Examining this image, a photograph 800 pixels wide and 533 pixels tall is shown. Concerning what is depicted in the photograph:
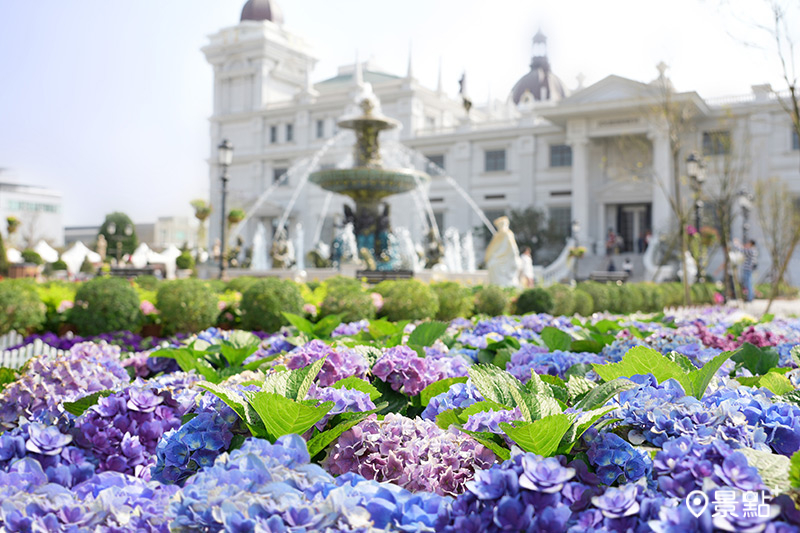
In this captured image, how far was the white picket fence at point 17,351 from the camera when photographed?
6.18m

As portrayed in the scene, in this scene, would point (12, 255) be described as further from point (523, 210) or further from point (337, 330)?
point (337, 330)

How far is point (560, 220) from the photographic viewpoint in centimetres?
4441

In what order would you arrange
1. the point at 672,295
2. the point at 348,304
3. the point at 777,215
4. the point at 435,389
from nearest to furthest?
the point at 435,389
the point at 348,304
the point at 672,295
the point at 777,215

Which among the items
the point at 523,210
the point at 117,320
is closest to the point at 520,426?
the point at 117,320

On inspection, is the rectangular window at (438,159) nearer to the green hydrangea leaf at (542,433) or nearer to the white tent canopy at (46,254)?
the white tent canopy at (46,254)

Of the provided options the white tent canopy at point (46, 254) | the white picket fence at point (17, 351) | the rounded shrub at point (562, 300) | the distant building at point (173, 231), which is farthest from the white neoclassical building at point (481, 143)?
the distant building at point (173, 231)

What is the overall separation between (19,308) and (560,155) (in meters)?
40.7

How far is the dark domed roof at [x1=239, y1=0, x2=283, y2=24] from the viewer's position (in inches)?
2334

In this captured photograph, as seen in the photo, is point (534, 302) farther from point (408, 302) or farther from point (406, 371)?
point (406, 371)

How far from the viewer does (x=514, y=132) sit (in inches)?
1796

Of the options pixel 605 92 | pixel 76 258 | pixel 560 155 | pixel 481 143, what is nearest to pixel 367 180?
pixel 605 92

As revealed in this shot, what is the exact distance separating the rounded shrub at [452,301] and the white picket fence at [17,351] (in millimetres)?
5357

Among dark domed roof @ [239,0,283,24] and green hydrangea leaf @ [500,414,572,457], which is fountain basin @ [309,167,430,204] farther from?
dark domed roof @ [239,0,283,24]

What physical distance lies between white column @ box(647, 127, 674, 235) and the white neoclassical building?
2.8 inches
